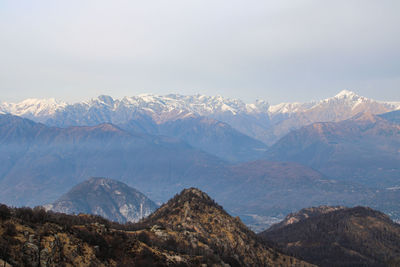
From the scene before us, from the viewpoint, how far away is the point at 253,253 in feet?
492

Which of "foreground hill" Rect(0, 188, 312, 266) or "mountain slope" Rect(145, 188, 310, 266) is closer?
"foreground hill" Rect(0, 188, 312, 266)

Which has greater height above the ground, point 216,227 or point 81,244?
point 81,244

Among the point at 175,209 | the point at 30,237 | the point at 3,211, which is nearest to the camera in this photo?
the point at 30,237

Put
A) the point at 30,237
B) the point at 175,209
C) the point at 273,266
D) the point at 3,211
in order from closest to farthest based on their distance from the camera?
the point at 30,237, the point at 3,211, the point at 273,266, the point at 175,209

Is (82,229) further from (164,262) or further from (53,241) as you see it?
(164,262)

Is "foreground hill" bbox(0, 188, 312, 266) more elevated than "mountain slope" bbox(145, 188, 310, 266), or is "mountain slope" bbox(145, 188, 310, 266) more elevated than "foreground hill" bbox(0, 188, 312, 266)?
"foreground hill" bbox(0, 188, 312, 266)

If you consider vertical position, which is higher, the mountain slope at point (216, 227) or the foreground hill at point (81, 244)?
the foreground hill at point (81, 244)

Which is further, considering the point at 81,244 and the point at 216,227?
the point at 216,227

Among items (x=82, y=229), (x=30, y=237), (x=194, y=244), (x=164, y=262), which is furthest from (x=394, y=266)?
(x=30, y=237)

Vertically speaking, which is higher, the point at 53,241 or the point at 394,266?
the point at 53,241

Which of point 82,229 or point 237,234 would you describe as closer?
point 82,229

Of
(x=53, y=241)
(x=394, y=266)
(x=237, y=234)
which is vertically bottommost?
(x=394, y=266)

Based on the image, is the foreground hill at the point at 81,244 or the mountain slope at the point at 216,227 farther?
the mountain slope at the point at 216,227

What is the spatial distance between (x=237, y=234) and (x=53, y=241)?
99.6m
